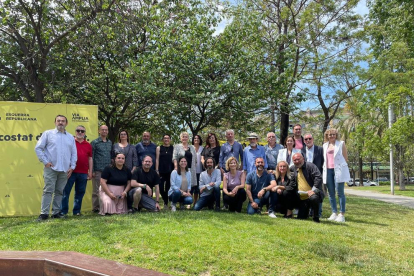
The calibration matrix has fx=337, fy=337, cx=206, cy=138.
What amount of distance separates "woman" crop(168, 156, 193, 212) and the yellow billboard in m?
2.00

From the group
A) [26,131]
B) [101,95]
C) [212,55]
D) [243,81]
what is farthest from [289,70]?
[26,131]

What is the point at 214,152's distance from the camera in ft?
26.8

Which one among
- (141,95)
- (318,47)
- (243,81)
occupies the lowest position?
(141,95)

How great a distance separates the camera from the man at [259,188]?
7.18 m

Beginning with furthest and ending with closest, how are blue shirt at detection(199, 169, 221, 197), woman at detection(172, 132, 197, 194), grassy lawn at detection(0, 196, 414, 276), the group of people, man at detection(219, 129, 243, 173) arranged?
man at detection(219, 129, 243, 173) < woman at detection(172, 132, 197, 194) < blue shirt at detection(199, 169, 221, 197) < the group of people < grassy lawn at detection(0, 196, 414, 276)

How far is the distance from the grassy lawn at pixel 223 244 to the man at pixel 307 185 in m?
0.62

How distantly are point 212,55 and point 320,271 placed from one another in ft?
25.6

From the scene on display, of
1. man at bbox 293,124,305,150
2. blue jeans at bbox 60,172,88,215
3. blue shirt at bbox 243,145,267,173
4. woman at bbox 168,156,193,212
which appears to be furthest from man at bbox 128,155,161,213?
man at bbox 293,124,305,150

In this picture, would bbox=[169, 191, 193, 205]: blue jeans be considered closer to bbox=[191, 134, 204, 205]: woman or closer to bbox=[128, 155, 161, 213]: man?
bbox=[128, 155, 161, 213]: man

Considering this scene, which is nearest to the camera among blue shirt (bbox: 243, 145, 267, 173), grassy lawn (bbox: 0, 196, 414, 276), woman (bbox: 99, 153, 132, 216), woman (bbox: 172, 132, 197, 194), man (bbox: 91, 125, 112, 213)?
grassy lawn (bbox: 0, 196, 414, 276)

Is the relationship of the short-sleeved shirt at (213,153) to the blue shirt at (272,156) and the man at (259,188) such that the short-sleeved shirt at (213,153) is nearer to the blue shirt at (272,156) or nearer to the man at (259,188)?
the man at (259,188)

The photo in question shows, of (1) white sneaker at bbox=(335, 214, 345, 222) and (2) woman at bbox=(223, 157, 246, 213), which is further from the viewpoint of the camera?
(2) woman at bbox=(223, 157, 246, 213)

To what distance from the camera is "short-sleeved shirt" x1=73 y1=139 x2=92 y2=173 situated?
22.8 feet

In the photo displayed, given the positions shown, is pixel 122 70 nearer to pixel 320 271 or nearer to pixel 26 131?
pixel 26 131
